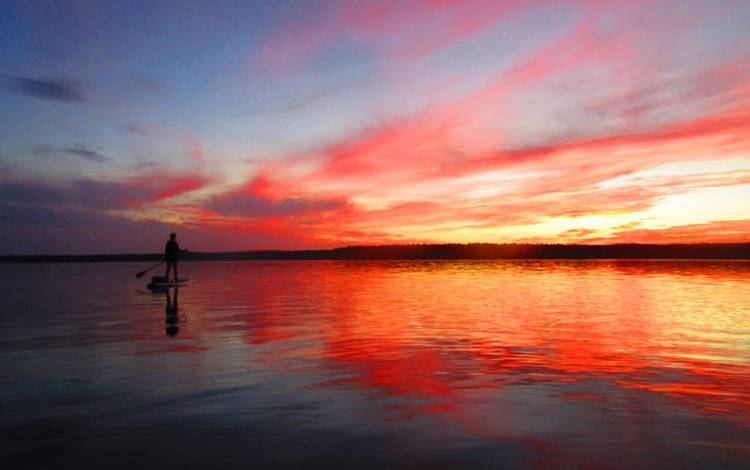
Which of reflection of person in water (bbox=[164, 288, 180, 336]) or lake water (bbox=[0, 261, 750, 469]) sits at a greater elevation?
reflection of person in water (bbox=[164, 288, 180, 336])

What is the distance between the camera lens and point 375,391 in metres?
10.8

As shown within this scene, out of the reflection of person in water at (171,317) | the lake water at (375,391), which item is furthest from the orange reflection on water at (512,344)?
the reflection of person in water at (171,317)

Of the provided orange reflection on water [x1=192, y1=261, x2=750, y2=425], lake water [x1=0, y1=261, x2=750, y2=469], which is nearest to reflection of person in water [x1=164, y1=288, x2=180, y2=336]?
lake water [x1=0, y1=261, x2=750, y2=469]

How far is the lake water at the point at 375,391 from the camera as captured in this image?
7.48 metres

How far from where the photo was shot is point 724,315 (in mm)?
22203

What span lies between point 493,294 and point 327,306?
11.5 m

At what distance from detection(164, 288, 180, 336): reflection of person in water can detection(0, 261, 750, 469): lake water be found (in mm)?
250

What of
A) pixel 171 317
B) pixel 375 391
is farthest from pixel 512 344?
pixel 171 317

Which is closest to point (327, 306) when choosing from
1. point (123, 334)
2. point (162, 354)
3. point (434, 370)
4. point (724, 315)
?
point (123, 334)

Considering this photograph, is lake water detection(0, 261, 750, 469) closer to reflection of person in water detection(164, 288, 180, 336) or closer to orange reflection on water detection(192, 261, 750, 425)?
orange reflection on water detection(192, 261, 750, 425)

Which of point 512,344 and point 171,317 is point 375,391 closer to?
point 512,344

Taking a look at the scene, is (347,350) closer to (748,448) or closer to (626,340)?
(626,340)

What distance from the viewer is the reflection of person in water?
60.9ft

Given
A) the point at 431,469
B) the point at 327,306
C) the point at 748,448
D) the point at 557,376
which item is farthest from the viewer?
the point at 327,306
